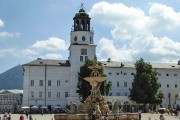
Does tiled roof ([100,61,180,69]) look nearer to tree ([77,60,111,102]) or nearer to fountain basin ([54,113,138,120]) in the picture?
tree ([77,60,111,102])

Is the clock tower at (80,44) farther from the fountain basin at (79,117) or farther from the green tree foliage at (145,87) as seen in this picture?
the fountain basin at (79,117)

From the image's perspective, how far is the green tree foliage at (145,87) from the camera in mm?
75312

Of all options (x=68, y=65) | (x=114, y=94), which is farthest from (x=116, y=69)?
(x=68, y=65)

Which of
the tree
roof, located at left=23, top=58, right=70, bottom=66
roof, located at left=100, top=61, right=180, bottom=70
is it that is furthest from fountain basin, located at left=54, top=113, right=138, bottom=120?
roof, located at left=100, top=61, right=180, bottom=70

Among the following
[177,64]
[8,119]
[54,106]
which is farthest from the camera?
[177,64]

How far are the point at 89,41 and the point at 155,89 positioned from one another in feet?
59.9

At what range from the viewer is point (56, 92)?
271ft

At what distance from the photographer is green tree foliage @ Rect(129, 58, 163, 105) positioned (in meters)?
75.3

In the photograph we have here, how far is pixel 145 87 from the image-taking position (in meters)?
75.6

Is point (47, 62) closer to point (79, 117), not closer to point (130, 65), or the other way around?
point (130, 65)

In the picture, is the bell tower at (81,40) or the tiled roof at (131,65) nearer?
the bell tower at (81,40)

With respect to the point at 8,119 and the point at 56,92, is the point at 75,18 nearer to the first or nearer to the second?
the point at 56,92

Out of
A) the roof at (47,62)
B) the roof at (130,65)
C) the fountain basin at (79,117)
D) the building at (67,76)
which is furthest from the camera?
the roof at (130,65)

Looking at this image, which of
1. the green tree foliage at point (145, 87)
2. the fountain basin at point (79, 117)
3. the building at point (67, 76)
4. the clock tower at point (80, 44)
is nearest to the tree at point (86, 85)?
the green tree foliage at point (145, 87)
